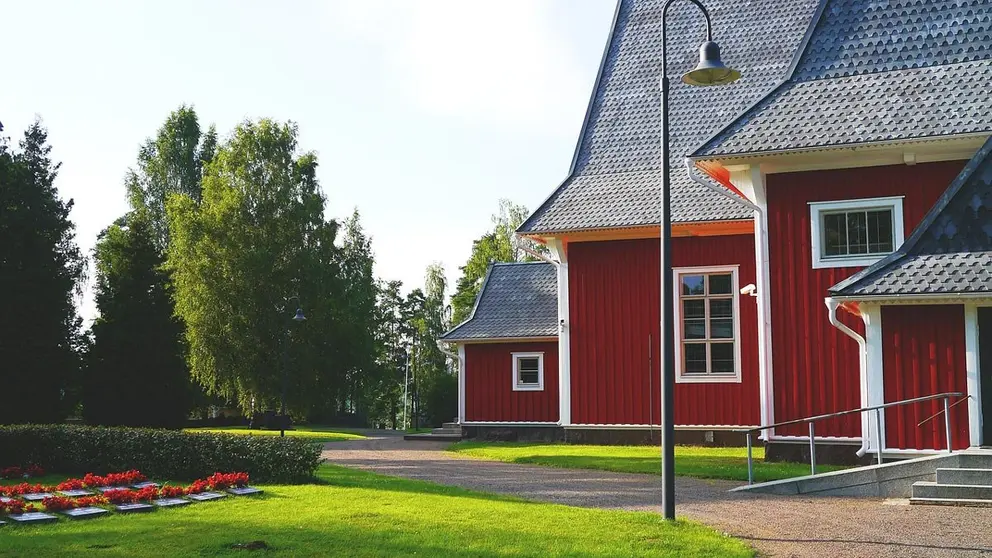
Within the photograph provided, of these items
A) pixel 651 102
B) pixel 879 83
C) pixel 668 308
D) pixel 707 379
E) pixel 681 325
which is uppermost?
pixel 651 102

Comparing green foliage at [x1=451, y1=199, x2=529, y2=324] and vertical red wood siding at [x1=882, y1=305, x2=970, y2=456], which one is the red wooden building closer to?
vertical red wood siding at [x1=882, y1=305, x2=970, y2=456]

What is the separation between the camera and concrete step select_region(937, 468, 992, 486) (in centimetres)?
1124

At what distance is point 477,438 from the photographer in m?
24.6

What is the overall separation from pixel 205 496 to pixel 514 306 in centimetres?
1468

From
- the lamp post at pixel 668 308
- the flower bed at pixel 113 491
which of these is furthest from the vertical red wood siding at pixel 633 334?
the lamp post at pixel 668 308

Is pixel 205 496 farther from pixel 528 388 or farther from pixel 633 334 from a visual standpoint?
pixel 528 388

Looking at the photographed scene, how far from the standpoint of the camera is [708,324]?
789 inches

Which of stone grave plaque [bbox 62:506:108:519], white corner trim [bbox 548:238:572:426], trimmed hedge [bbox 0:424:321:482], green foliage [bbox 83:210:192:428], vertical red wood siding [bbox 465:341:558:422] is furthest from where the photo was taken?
green foliage [bbox 83:210:192:428]

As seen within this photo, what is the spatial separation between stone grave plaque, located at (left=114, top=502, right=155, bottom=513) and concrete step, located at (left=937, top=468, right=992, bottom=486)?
368 inches

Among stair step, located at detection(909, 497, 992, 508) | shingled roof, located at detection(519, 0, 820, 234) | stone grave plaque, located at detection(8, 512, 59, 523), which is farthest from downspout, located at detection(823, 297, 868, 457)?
stone grave plaque, located at detection(8, 512, 59, 523)

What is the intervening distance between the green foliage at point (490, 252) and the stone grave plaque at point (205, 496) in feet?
119

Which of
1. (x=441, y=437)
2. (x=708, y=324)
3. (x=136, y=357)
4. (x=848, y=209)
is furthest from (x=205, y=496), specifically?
(x=136, y=357)

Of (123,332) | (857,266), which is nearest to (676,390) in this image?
(857,266)

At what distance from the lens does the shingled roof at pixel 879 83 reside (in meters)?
15.1
